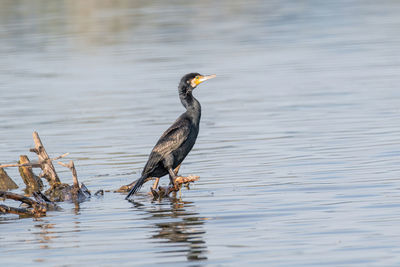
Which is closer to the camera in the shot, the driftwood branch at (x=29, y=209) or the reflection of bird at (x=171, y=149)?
the driftwood branch at (x=29, y=209)

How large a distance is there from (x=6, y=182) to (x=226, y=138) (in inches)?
184

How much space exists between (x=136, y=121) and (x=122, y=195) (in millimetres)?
6811

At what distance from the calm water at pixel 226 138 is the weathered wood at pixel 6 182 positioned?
95 cm

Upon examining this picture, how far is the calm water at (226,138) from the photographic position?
34.0 ft

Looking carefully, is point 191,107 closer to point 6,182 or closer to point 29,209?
point 29,209

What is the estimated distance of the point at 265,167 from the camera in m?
14.9

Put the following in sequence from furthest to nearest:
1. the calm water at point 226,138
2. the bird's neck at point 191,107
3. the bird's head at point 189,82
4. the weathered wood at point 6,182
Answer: the weathered wood at point 6,182
the bird's head at point 189,82
the bird's neck at point 191,107
the calm water at point 226,138

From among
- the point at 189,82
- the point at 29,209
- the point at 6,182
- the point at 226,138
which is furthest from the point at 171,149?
the point at 226,138

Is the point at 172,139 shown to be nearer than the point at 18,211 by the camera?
No

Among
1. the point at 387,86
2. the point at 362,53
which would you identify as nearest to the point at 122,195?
the point at 387,86

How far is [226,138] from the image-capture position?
706 inches

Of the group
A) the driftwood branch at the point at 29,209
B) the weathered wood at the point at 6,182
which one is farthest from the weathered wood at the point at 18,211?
the weathered wood at the point at 6,182

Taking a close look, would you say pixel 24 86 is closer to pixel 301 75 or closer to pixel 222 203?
pixel 301 75

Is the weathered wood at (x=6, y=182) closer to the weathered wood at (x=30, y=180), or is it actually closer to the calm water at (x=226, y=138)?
the weathered wood at (x=30, y=180)
